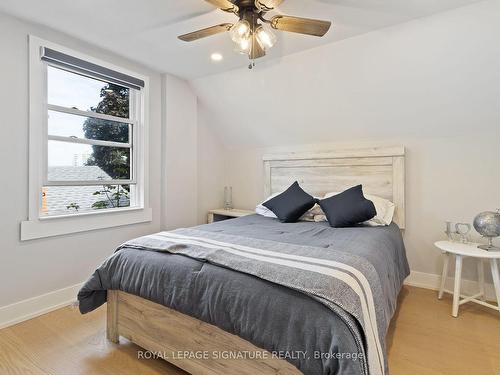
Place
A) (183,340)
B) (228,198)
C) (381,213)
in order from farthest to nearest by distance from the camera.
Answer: (228,198) → (381,213) → (183,340)

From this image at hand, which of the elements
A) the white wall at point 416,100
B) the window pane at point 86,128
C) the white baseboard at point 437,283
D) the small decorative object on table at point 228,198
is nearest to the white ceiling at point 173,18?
the white wall at point 416,100

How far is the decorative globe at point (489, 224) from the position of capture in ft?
7.61

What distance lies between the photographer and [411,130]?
2.97 meters

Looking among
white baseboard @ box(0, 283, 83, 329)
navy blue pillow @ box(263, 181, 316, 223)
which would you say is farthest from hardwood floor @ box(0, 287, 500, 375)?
navy blue pillow @ box(263, 181, 316, 223)

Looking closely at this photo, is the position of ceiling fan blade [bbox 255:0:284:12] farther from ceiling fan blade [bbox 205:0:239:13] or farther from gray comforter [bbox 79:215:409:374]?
gray comforter [bbox 79:215:409:374]

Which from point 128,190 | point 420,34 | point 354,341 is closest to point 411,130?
point 420,34

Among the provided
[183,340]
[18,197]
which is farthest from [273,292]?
[18,197]

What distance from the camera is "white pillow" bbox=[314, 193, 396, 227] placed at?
2.69 meters

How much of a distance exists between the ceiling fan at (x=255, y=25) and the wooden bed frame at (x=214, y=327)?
1781mm

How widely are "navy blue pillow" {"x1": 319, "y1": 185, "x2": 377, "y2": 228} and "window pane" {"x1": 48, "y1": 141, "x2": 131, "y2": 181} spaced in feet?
7.58

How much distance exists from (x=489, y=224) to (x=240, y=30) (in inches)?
99.8

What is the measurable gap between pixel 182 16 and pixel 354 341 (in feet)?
8.01

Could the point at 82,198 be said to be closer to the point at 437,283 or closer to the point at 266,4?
the point at 266,4

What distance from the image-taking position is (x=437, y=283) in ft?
9.50
